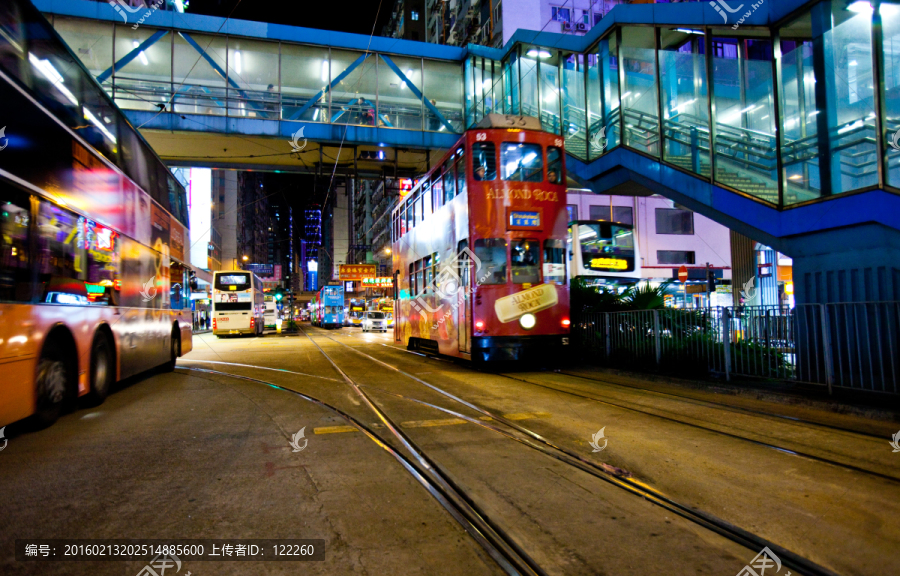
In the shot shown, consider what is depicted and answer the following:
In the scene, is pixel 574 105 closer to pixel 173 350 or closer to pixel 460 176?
pixel 460 176

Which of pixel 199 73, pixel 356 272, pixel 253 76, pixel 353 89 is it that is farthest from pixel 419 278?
pixel 356 272

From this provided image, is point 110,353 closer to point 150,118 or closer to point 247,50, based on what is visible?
point 150,118

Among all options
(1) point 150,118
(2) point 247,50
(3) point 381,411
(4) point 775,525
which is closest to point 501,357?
(3) point 381,411

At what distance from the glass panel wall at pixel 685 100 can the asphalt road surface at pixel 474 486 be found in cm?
687

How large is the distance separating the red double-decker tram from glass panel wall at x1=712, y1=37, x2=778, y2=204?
3669mm

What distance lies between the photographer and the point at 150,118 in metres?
17.5

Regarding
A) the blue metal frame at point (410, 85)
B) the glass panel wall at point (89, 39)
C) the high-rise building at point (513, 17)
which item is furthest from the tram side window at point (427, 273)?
the high-rise building at point (513, 17)

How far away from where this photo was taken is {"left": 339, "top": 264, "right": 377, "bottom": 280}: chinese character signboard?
182 ft

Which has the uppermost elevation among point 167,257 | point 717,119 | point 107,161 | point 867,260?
point 717,119

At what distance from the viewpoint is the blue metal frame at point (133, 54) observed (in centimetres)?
1830

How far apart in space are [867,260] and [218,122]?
18.9 m

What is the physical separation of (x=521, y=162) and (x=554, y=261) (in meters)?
2.26

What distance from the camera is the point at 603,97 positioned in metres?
15.4

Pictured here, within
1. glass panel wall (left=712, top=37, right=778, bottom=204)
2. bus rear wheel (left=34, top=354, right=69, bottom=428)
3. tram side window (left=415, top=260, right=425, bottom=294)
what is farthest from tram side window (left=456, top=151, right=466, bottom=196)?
bus rear wheel (left=34, top=354, right=69, bottom=428)
